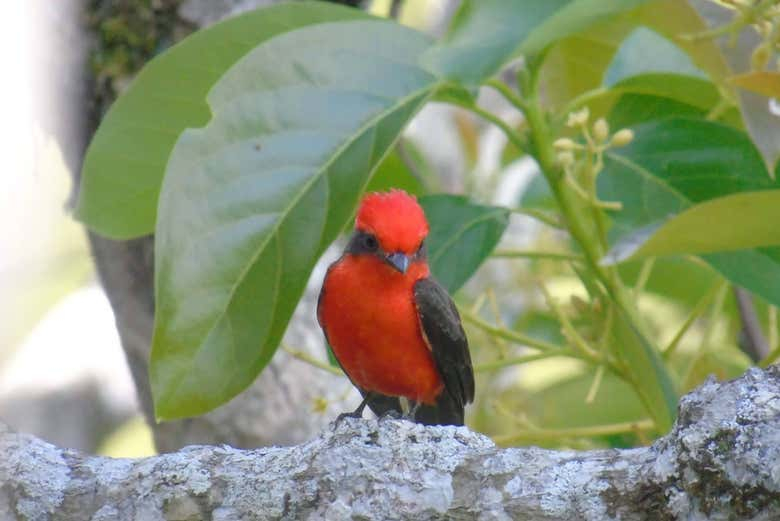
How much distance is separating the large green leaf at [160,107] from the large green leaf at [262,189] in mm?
320

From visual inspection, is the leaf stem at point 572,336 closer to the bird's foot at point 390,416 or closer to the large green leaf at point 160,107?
the bird's foot at point 390,416

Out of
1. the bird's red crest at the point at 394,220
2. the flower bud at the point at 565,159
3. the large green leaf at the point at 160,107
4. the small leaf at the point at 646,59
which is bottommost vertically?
the bird's red crest at the point at 394,220

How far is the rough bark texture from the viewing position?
1961 mm

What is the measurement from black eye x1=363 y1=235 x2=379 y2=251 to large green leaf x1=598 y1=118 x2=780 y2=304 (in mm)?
1027

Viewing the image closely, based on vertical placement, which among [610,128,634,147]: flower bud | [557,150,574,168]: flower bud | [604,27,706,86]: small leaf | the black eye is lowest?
the black eye

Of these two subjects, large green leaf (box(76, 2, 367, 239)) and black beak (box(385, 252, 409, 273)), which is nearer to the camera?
large green leaf (box(76, 2, 367, 239))

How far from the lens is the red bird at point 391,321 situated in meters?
3.87

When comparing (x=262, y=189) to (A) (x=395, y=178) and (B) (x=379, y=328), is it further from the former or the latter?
(B) (x=379, y=328)

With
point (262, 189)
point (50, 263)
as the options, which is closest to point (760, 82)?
point (262, 189)

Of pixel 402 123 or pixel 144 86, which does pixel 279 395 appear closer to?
pixel 144 86

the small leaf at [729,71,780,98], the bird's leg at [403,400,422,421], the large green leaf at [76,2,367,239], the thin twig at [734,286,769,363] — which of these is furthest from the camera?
the bird's leg at [403,400,422,421]

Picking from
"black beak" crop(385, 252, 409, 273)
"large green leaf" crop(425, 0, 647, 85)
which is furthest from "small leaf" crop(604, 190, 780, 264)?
"black beak" crop(385, 252, 409, 273)

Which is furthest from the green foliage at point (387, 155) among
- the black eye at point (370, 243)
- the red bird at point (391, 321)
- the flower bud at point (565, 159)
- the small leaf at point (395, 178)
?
the black eye at point (370, 243)

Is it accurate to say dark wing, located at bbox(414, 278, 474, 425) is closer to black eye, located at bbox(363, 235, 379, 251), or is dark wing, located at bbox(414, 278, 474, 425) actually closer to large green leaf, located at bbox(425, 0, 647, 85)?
black eye, located at bbox(363, 235, 379, 251)
